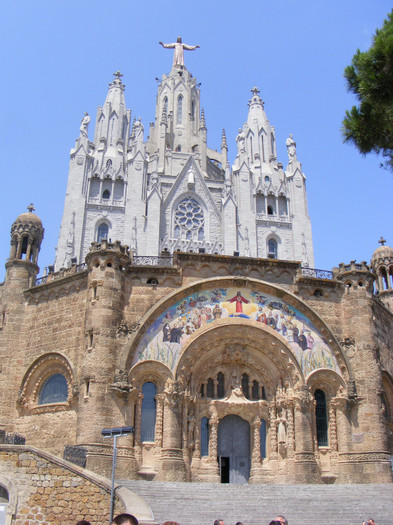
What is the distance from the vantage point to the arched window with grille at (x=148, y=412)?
70.4 ft

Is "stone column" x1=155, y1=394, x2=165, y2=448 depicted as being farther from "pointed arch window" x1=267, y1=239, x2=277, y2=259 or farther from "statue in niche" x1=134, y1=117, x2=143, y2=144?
"statue in niche" x1=134, y1=117, x2=143, y2=144

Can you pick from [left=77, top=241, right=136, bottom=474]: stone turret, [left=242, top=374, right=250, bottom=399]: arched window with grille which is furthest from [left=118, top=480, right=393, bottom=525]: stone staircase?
[left=242, top=374, right=250, bottom=399]: arched window with grille

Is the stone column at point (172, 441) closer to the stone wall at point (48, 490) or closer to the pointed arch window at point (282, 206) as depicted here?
the stone wall at point (48, 490)

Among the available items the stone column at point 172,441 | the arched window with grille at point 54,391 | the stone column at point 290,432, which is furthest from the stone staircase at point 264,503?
the arched window with grille at point 54,391

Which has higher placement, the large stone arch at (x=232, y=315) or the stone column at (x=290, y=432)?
the large stone arch at (x=232, y=315)

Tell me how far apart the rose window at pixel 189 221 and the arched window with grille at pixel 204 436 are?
24768mm

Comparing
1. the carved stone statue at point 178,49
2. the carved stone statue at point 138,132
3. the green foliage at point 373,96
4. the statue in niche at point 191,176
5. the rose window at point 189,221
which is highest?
the carved stone statue at point 178,49

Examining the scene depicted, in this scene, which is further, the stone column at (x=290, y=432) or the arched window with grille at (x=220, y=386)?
the arched window with grille at (x=220, y=386)

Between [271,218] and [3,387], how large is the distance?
30.7m

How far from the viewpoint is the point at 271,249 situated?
4794 centimetres

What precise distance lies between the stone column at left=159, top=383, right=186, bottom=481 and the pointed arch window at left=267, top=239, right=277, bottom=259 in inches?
1072

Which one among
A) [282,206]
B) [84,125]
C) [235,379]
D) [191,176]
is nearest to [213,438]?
[235,379]

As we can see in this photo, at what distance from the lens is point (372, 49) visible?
1160cm

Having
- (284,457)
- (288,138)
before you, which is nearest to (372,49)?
(284,457)
